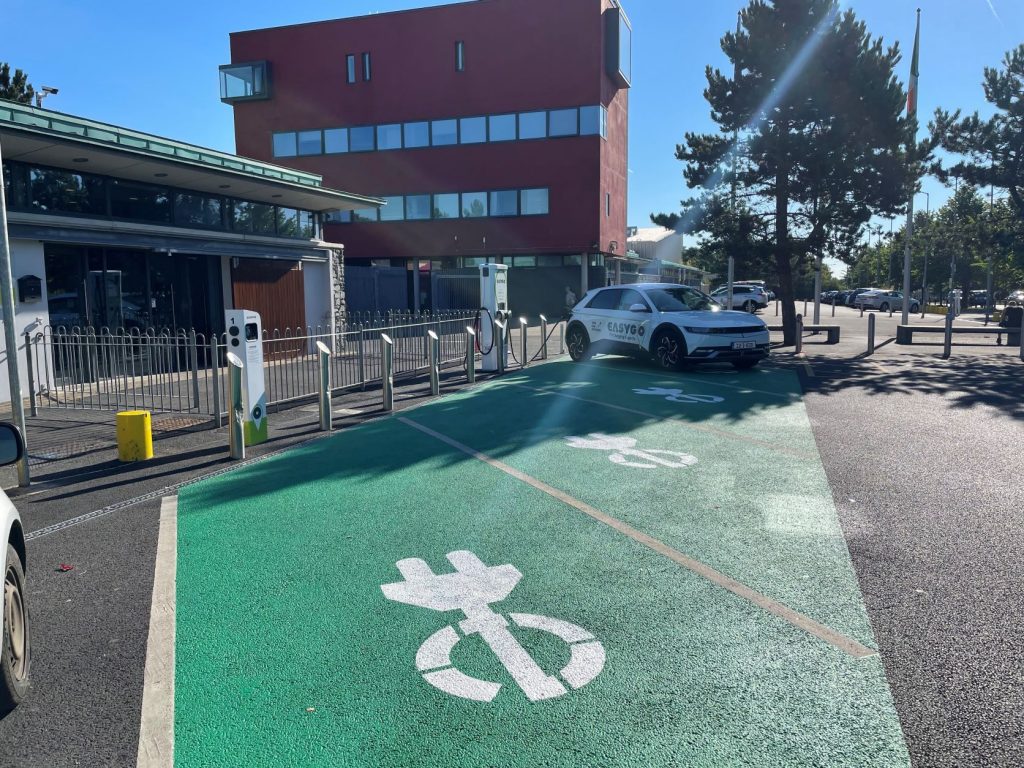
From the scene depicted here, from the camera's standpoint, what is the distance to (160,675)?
3498mm

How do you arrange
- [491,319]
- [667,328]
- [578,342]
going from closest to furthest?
[667,328] → [491,319] → [578,342]

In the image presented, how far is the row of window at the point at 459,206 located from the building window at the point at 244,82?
7087mm

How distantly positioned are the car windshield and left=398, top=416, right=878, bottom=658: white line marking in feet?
28.6

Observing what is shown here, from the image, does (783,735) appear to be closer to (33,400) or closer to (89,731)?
(89,731)

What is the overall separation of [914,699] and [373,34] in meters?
37.0

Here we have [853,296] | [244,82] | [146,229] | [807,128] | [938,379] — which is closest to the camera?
[938,379]

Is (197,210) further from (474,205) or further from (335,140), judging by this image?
(335,140)

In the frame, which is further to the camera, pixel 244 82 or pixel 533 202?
pixel 244 82

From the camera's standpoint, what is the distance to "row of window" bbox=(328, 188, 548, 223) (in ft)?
110

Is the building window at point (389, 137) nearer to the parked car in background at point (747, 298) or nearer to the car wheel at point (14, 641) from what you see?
the parked car in background at point (747, 298)

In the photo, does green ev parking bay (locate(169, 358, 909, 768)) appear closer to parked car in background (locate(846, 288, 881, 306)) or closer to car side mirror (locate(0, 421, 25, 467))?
car side mirror (locate(0, 421, 25, 467))

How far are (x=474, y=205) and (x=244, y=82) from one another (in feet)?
43.6

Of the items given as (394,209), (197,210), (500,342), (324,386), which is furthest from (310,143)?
(324,386)

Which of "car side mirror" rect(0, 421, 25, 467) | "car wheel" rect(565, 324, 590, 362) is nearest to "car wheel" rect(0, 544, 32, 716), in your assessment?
"car side mirror" rect(0, 421, 25, 467)
